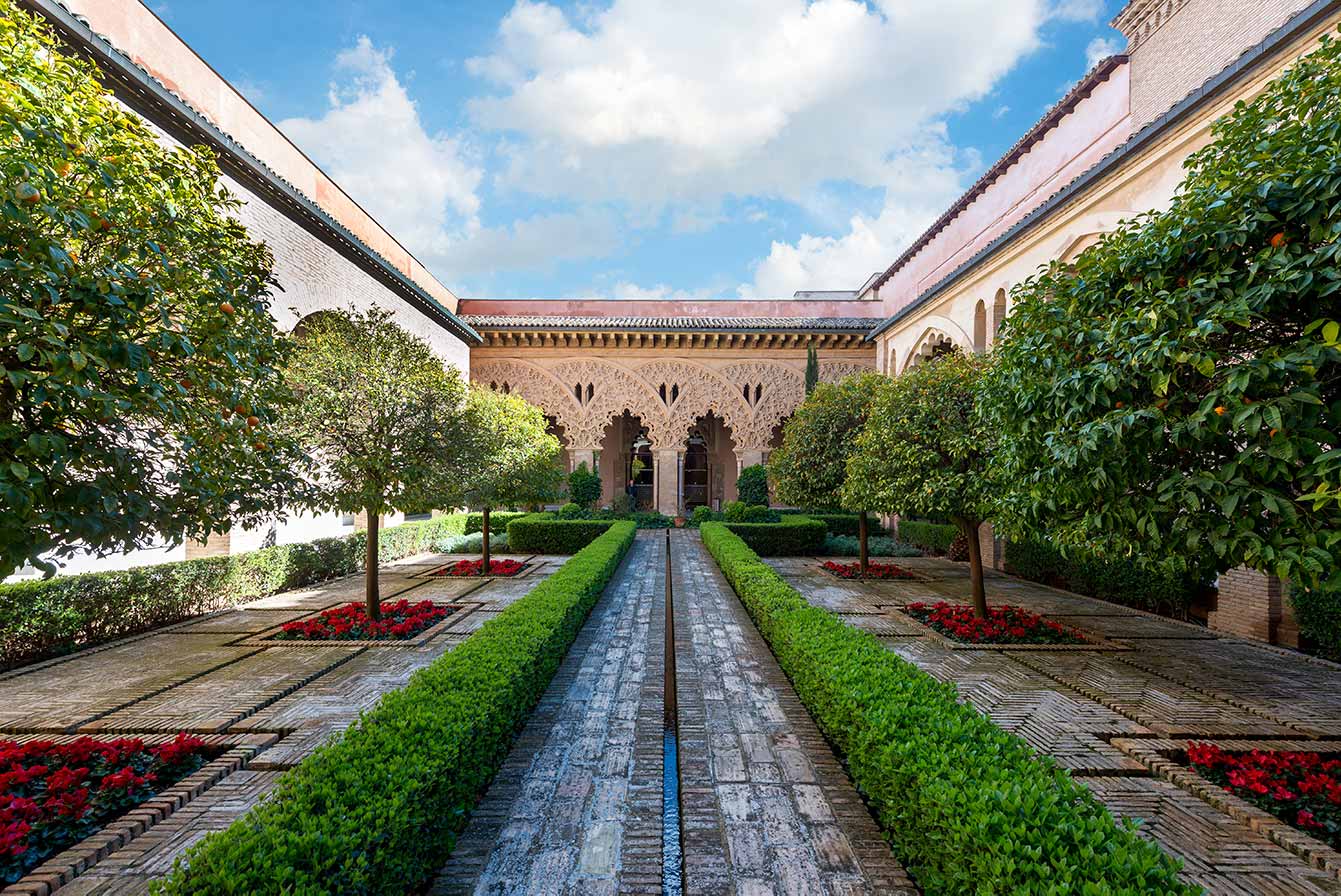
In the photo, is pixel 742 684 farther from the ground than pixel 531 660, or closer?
closer

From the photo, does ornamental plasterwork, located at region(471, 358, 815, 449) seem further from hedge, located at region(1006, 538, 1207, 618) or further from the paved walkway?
the paved walkway

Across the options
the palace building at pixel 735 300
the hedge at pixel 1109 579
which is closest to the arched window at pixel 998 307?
the palace building at pixel 735 300

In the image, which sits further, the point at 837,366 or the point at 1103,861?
the point at 837,366

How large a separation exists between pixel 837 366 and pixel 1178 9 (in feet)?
36.8

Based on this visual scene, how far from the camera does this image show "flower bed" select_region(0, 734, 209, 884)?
96.4 inches

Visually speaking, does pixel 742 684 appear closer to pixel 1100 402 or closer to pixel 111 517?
pixel 1100 402

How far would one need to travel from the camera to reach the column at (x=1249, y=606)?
5.86 m

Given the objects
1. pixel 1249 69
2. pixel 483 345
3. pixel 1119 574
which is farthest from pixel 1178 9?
pixel 483 345

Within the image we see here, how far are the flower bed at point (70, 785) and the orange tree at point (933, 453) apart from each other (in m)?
6.53

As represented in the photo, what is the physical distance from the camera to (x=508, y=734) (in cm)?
325

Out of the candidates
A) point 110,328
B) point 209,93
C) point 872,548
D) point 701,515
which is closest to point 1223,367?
point 110,328

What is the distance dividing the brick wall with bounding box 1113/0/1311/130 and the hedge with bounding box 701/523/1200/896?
9190 millimetres

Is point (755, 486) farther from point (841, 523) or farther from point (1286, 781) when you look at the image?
point (1286, 781)

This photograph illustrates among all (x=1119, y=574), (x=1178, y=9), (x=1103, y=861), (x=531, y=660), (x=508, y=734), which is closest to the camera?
(x=1103, y=861)
